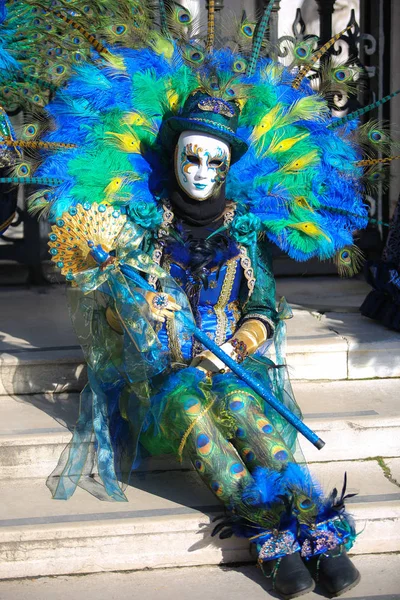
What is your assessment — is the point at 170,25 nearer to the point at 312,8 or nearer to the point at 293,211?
the point at 293,211

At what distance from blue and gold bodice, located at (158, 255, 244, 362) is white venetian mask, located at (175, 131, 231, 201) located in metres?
0.31

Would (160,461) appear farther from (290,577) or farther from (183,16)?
(183,16)

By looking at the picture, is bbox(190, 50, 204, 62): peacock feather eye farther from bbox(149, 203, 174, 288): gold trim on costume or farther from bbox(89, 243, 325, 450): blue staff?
bbox(89, 243, 325, 450): blue staff

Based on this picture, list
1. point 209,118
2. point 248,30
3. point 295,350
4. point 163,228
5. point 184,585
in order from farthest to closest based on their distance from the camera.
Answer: point 295,350 < point 248,30 < point 163,228 < point 209,118 < point 184,585

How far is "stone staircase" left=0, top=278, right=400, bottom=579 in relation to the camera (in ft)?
11.0

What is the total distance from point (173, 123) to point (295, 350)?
1.39 meters

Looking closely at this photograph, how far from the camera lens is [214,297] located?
376 cm

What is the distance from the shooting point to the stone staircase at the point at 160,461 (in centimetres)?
335

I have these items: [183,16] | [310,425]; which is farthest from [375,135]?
[310,425]

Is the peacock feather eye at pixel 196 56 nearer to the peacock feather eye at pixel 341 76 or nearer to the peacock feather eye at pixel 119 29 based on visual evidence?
the peacock feather eye at pixel 119 29

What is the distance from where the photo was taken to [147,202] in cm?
383

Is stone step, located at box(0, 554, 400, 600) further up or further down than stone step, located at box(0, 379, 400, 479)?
further down

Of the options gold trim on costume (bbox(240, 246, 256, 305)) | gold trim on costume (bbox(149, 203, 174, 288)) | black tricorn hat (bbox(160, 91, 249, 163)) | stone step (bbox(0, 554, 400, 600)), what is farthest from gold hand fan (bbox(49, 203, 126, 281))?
stone step (bbox(0, 554, 400, 600))

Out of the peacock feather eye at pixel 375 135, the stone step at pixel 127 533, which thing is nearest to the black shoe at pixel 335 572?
the stone step at pixel 127 533
